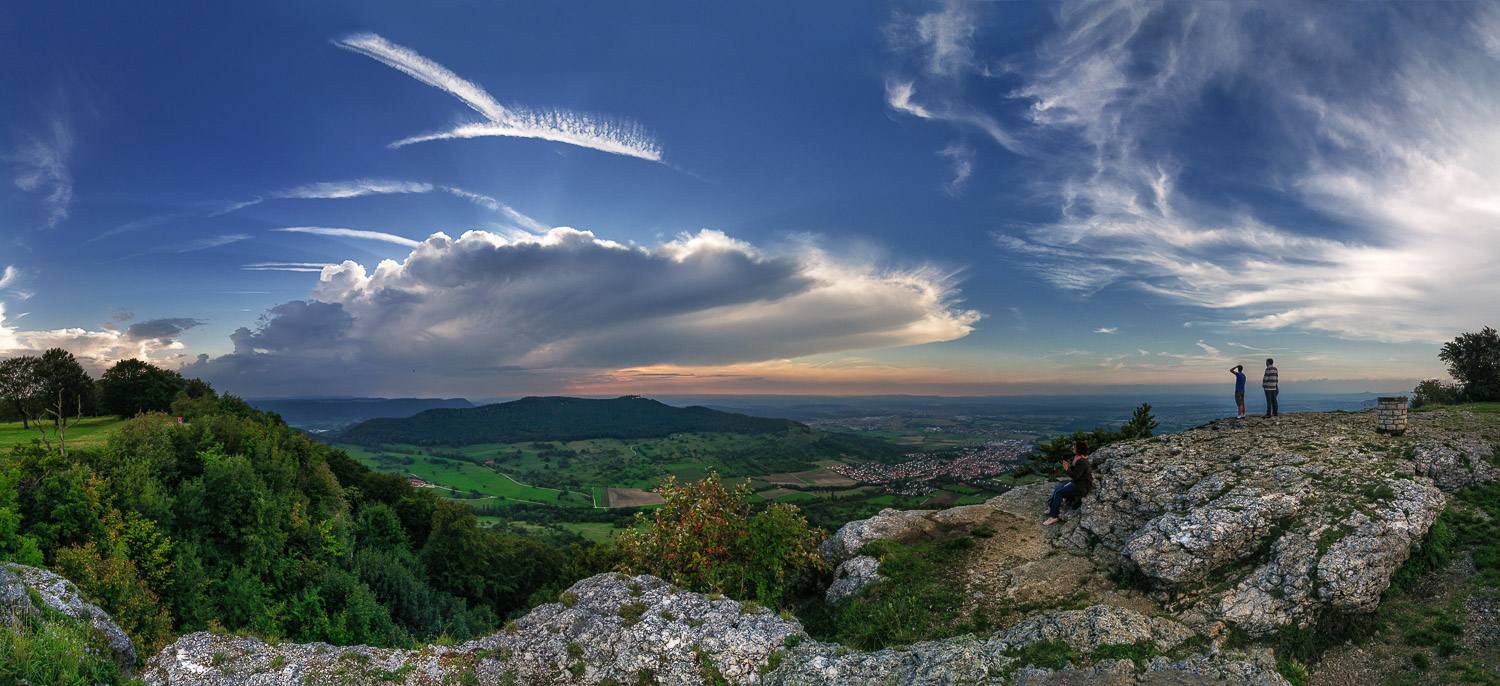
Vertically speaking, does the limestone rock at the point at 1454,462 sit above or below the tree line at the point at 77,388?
below

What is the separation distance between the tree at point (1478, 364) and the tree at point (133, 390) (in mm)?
89843

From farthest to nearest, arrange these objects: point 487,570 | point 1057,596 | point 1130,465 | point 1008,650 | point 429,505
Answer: point 429,505 < point 487,570 < point 1130,465 < point 1057,596 < point 1008,650

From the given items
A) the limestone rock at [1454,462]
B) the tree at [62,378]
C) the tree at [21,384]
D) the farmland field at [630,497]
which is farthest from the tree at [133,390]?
the farmland field at [630,497]

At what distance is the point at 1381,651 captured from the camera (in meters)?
9.98

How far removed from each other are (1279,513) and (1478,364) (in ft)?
126

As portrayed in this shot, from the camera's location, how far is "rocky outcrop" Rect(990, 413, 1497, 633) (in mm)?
10719

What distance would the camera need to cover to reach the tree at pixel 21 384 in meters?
29.3

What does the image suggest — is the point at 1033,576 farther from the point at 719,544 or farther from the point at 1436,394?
the point at 1436,394

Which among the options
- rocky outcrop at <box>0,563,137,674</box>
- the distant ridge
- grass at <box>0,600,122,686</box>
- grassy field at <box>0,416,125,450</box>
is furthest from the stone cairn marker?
the distant ridge

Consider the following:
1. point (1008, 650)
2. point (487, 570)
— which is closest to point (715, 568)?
point (1008, 650)

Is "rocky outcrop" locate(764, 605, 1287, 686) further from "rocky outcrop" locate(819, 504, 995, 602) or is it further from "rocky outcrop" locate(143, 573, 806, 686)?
"rocky outcrop" locate(819, 504, 995, 602)

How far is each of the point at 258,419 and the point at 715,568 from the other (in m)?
41.5

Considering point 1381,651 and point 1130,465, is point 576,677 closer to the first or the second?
point 1381,651

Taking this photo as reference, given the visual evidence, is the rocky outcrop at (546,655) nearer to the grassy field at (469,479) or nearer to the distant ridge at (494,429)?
the grassy field at (469,479)
